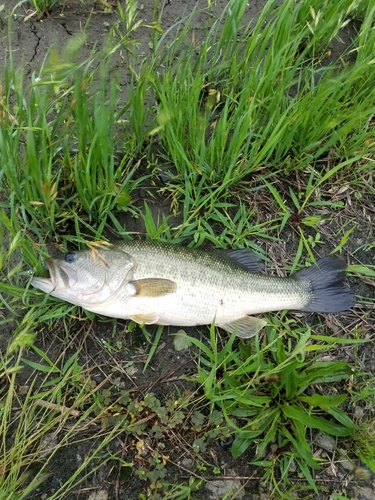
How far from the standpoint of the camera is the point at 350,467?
9.47ft

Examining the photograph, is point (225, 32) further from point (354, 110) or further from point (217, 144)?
point (354, 110)

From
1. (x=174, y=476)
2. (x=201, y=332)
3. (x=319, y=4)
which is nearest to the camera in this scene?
(x=174, y=476)

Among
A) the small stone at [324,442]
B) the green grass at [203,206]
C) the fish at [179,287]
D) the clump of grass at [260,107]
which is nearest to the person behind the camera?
the green grass at [203,206]

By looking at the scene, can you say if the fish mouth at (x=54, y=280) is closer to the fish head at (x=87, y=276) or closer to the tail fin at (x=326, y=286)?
the fish head at (x=87, y=276)

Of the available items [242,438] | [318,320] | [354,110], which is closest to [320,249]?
[318,320]

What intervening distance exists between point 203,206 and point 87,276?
1125 millimetres

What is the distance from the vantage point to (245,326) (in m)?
3.00

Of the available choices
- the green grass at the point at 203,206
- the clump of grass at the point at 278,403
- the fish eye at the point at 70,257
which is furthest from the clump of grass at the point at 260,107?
the clump of grass at the point at 278,403

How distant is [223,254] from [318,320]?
947 mm

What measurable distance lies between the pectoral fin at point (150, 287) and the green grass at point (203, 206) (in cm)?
40

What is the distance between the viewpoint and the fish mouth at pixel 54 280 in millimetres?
2723

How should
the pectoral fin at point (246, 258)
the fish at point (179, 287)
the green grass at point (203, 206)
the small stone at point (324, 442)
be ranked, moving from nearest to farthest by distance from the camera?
1. the green grass at point (203, 206)
2. the fish at point (179, 287)
3. the small stone at point (324, 442)
4. the pectoral fin at point (246, 258)

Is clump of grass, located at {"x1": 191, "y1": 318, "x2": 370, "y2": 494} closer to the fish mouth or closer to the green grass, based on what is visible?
the green grass

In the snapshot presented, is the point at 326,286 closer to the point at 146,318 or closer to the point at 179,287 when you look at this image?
the point at 179,287
